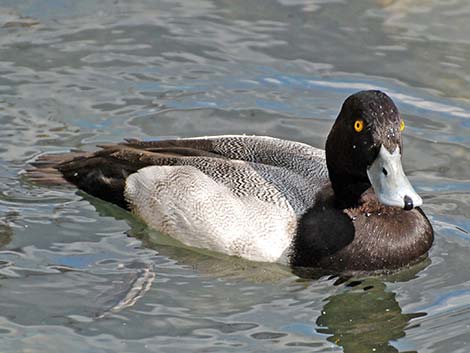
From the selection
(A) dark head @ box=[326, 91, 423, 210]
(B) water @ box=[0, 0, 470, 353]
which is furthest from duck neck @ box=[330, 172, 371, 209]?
(B) water @ box=[0, 0, 470, 353]

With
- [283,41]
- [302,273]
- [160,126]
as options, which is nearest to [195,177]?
[302,273]

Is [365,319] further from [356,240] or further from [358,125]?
[358,125]

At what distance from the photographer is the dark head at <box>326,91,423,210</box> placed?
23.8ft

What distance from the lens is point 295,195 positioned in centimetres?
778

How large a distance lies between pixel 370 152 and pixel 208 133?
2.32 meters

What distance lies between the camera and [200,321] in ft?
22.8

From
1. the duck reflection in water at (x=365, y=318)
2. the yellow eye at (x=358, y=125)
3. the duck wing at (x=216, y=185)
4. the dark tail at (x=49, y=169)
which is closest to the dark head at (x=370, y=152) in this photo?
the yellow eye at (x=358, y=125)

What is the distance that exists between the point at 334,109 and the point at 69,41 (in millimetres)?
2586

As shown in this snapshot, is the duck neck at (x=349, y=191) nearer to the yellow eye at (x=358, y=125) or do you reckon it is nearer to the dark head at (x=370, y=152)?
the dark head at (x=370, y=152)

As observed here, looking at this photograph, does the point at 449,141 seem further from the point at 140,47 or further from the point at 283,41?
the point at 140,47

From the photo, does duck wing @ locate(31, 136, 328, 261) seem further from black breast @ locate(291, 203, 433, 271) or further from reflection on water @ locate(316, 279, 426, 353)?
reflection on water @ locate(316, 279, 426, 353)

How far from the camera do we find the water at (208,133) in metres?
6.91

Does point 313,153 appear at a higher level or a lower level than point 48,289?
higher

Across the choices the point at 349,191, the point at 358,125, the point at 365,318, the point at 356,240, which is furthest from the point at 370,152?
the point at 365,318
